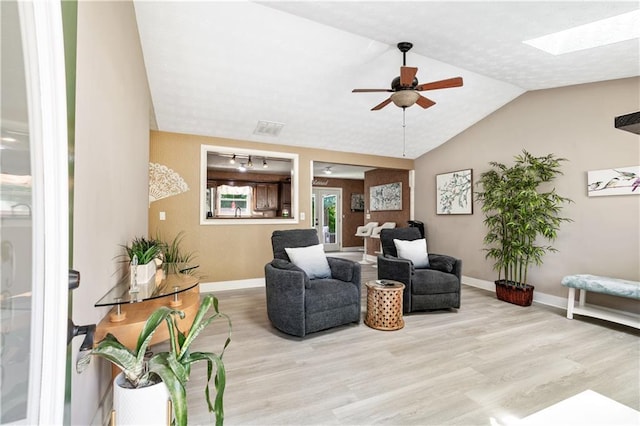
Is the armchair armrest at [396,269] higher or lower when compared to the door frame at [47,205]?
lower

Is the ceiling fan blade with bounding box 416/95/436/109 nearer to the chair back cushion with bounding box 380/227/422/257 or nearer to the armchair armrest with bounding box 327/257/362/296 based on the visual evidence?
the chair back cushion with bounding box 380/227/422/257

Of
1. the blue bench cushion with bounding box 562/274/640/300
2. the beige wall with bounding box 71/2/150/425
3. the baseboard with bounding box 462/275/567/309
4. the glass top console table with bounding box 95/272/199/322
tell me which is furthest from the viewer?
the baseboard with bounding box 462/275/567/309

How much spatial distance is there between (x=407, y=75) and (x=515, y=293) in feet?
10.6

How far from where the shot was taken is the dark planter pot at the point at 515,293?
3.85m

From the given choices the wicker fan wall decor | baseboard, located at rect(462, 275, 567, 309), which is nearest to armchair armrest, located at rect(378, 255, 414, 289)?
baseboard, located at rect(462, 275, 567, 309)

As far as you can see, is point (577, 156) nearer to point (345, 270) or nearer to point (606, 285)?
point (606, 285)

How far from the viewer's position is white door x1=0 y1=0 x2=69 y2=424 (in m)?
→ 0.48

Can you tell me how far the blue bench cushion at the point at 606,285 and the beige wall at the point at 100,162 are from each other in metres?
4.39

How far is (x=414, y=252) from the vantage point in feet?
12.6

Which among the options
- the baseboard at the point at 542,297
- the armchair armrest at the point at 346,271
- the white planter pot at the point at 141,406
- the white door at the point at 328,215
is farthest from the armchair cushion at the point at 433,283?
the white door at the point at 328,215

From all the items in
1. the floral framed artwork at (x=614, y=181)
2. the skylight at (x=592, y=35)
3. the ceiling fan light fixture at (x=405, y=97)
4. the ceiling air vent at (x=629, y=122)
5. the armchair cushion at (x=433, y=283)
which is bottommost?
the armchair cushion at (x=433, y=283)

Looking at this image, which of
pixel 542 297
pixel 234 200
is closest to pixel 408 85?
pixel 542 297

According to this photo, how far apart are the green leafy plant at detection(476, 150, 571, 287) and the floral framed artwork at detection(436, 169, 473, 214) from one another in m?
0.55

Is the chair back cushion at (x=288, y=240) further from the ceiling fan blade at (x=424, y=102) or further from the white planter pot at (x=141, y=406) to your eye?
the white planter pot at (x=141, y=406)
